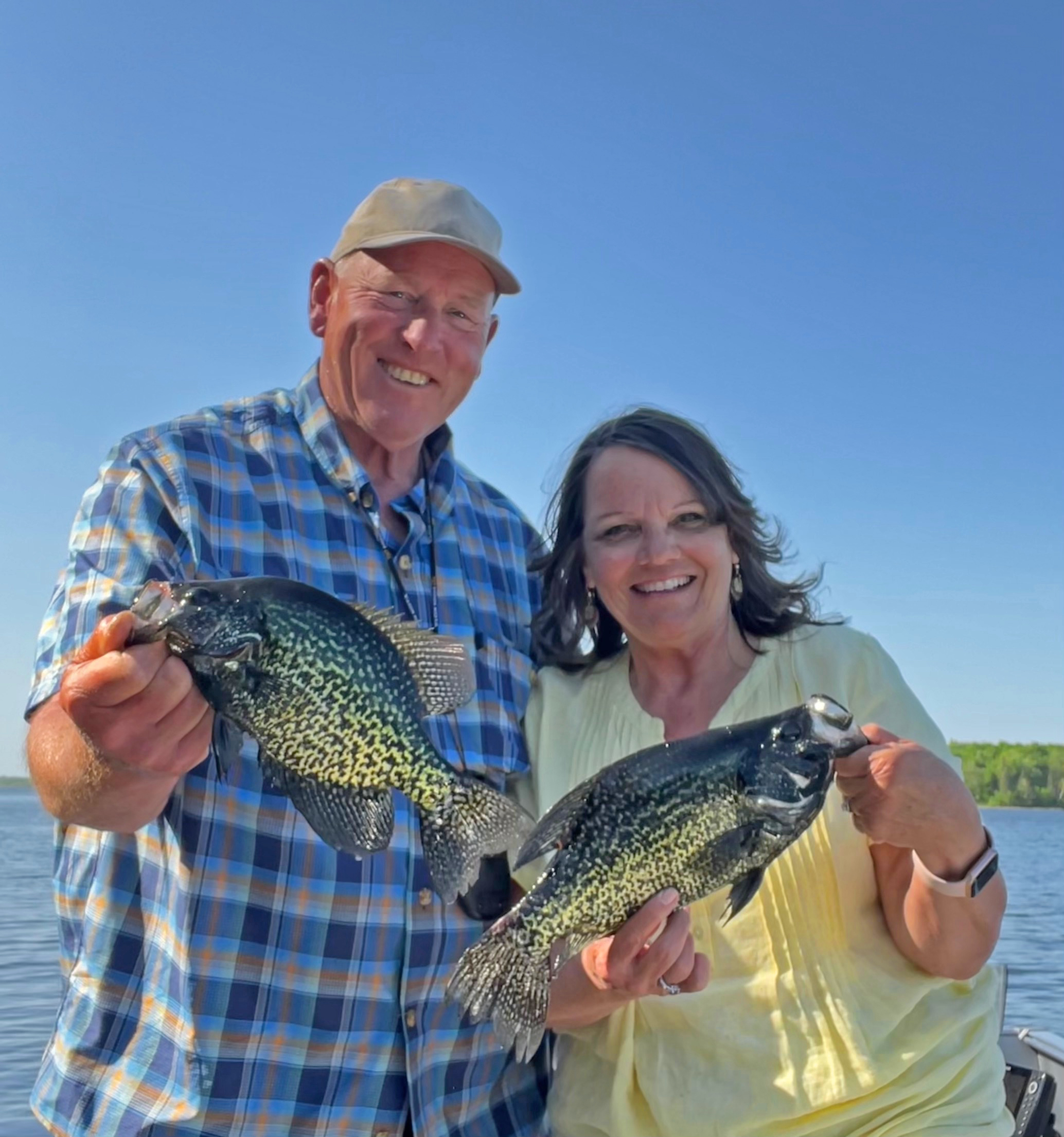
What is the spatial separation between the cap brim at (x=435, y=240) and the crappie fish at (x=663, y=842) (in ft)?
6.34

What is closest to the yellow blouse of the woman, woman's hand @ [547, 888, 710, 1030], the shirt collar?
the woman

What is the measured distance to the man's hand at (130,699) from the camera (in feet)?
8.21

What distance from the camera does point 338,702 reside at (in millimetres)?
2814

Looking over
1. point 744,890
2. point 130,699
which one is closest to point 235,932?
point 130,699

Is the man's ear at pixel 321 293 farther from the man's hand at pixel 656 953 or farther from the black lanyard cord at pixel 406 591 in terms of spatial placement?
the man's hand at pixel 656 953

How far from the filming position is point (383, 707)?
9.52ft

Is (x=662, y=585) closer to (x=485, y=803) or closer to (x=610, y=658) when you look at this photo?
(x=610, y=658)

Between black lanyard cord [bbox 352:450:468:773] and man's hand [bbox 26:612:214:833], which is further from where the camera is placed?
black lanyard cord [bbox 352:450:468:773]

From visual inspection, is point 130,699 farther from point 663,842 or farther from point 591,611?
point 591,611

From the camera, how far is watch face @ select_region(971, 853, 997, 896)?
327 cm

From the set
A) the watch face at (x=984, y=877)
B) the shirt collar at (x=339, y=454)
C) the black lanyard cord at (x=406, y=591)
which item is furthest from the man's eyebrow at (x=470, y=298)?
the watch face at (x=984, y=877)

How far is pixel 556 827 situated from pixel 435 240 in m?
2.09

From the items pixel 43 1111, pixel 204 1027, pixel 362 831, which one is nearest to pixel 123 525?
pixel 362 831

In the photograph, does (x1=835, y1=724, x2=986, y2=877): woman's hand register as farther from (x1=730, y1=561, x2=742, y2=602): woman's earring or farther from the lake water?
the lake water
